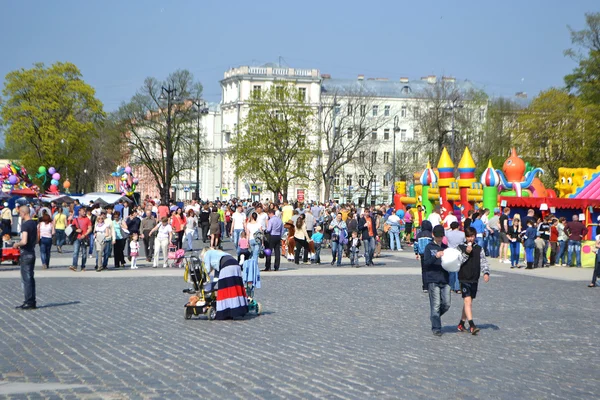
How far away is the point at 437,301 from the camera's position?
46.8ft

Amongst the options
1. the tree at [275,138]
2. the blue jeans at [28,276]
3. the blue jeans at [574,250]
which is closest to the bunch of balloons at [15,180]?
the tree at [275,138]

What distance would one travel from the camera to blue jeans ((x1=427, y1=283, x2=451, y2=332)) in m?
14.3

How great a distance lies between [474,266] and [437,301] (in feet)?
2.75

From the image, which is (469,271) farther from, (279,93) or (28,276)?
(279,93)

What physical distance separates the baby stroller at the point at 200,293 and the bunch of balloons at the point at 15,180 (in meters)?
41.2

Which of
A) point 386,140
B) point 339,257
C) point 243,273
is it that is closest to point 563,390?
point 243,273

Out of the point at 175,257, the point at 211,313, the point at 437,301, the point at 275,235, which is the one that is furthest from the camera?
the point at 175,257

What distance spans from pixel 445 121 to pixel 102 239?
56.1 metres

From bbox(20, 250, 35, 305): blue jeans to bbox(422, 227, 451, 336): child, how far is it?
6.72 metres

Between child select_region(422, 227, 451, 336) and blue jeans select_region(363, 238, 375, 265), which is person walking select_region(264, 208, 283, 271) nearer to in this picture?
blue jeans select_region(363, 238, 375, 265)

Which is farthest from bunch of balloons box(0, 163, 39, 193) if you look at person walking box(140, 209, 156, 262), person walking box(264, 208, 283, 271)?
person walking box(264, 208, 283, 271)

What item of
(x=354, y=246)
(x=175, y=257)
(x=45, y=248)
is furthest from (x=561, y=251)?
(x=45, y=248)

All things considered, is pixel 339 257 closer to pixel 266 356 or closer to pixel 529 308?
pixel 529 308

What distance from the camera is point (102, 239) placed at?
27.3 metres
